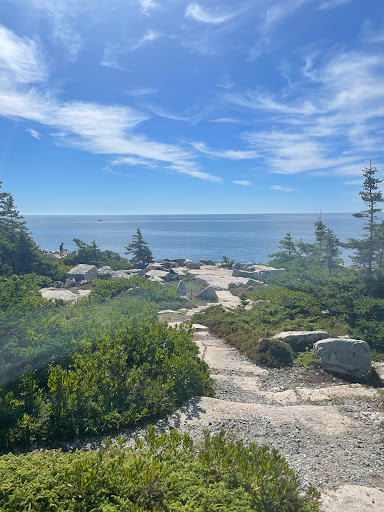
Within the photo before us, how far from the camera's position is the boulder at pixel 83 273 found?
33250mm

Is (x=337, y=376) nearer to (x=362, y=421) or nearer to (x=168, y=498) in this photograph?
(x=362, y=421)

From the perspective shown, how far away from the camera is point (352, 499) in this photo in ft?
19.1

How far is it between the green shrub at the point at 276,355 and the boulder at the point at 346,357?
129 cm

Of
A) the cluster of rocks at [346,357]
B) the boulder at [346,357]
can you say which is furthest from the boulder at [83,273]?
the boulder at [346,357]

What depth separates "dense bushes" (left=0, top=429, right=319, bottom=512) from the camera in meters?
4.32

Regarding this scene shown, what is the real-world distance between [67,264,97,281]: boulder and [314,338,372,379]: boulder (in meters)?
26.3

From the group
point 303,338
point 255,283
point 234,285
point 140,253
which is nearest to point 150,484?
point 303,338

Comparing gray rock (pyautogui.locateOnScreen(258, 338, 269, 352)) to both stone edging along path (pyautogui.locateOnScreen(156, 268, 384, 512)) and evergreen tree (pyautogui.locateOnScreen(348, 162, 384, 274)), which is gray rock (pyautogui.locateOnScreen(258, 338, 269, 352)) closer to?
stone edging along path (pyautogui.locateOnScreen(156, 268, 384, 512))

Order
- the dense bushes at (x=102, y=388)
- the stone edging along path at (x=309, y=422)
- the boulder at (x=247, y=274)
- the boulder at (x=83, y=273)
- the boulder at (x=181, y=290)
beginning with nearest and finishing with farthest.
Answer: the stone edging along path at (x=309, y=422) < the dense bushes at (x=102, y=388) < the boulder at (x=181, y=290) < the boulder at (x=83, y=273) < the boulder at (x=247, y=274)

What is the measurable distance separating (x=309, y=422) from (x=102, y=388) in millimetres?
5766

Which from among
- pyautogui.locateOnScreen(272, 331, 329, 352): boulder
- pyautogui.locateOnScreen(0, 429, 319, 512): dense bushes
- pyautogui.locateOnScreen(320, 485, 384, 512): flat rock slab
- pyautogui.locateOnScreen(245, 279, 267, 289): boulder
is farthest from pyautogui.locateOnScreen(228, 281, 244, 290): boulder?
pyautogui.locateOnScreen(0, 429, 319, 512): dense bushes

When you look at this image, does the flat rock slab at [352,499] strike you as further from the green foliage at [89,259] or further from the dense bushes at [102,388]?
the green foliage at [89,259]

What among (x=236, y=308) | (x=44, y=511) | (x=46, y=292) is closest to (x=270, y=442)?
(x=44, y=511)

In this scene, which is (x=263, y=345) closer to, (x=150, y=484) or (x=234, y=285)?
(x=150, y=484)
